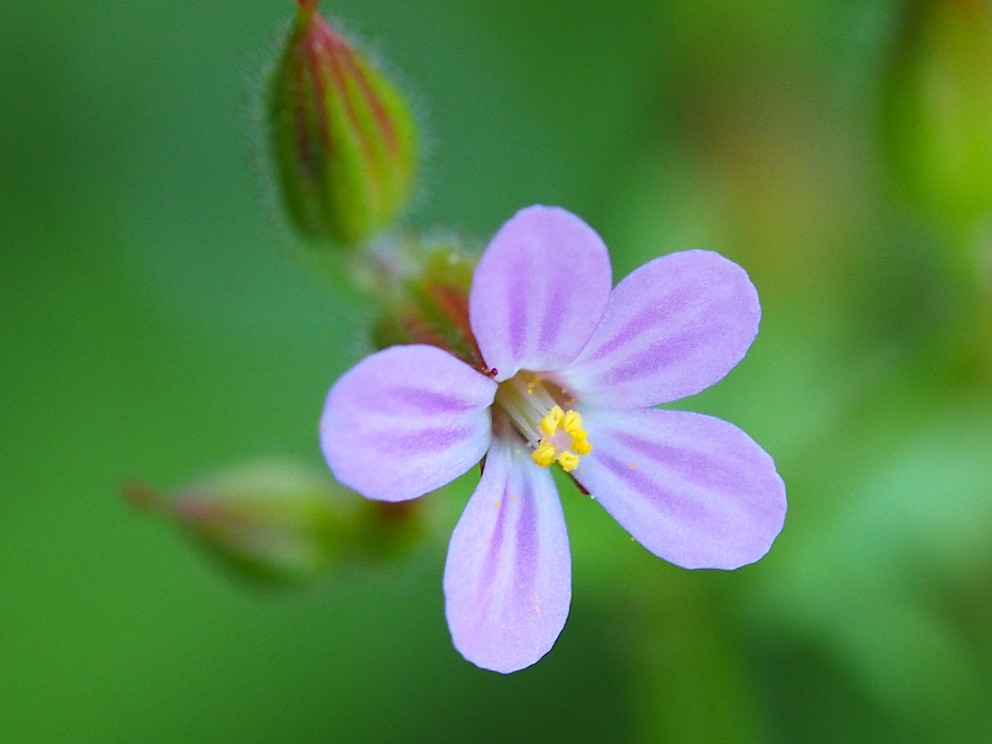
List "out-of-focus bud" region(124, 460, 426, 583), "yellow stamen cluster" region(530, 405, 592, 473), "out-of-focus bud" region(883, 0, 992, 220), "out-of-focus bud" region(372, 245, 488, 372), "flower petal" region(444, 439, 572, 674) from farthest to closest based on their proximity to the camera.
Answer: "out-of-focus bud" region(883, 0, 992, 220), "out-of-focus bud" region(124, 460, 426, 583), "out-of-focus bud" region(372, 245, 488, 372), "yellow stamen cluster" region(530, 405, 592, 473), "flower petal" region(444, 439, 572, 674)

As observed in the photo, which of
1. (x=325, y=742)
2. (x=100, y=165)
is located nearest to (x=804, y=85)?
(x=100, y=165)

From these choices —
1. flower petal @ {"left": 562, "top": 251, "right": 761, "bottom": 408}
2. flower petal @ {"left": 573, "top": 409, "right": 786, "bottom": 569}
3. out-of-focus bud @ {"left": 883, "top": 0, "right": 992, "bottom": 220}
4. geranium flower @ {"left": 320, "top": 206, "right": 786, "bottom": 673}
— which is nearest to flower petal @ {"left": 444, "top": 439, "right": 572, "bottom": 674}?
geranium flower @ {"left": 320, "top": 206, "right": 786, "bottom": 673}

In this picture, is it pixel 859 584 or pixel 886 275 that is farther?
pixel 886 275

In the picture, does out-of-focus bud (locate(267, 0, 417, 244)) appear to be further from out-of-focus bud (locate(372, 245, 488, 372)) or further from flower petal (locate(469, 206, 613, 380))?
flower petal (locate(469, 206, 613, 380))

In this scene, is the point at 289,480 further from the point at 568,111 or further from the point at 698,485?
the point at 568,111

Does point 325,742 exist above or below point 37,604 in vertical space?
below

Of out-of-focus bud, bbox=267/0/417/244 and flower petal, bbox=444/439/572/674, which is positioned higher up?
out-of-focus bud, bbox=267/0/417/244

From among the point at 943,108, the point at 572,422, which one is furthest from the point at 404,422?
the point at 943,108

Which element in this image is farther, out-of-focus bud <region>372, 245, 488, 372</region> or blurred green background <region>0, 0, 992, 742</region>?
blurred green background <region>0, 0, 992, 742</region>
